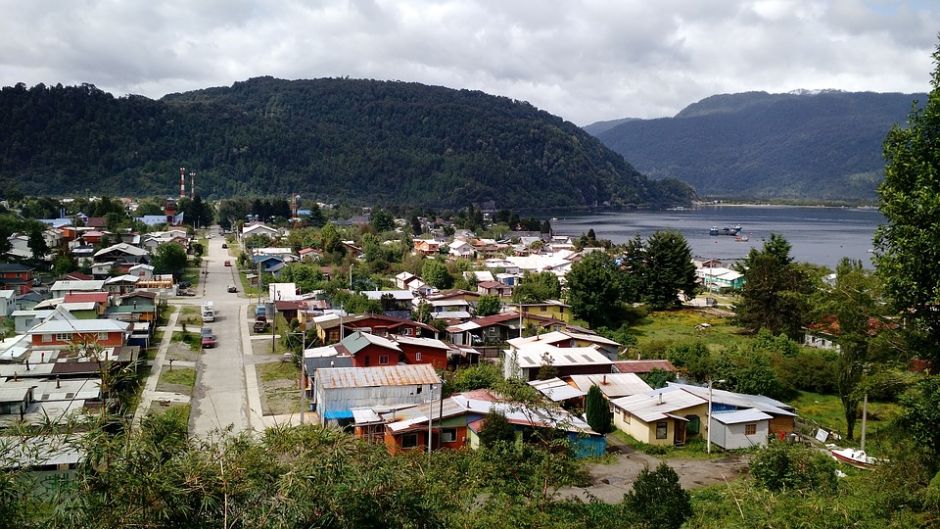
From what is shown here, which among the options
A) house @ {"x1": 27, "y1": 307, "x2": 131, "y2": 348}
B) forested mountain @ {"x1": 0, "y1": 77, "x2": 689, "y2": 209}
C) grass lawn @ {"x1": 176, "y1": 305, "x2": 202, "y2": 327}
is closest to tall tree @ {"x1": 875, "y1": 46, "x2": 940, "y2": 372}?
house @ {"x1": 27, "y1": 307, "x2": 131, "y2": 348}

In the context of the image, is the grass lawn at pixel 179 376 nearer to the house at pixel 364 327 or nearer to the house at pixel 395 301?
the house at pixel 364 327

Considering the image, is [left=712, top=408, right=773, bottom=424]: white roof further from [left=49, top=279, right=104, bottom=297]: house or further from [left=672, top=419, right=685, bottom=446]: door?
[left=49, top=279, right=104, bottom=297]: house

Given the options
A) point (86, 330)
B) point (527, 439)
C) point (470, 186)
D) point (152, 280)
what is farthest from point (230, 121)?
point (527, 439)

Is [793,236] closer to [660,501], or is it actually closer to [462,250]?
[462,250]

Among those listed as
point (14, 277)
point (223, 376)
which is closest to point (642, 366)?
point (223, 376)

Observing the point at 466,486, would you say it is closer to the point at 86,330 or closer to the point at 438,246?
the point at 86,330

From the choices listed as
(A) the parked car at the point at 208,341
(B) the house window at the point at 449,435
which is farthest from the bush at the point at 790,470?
(A) the parked car at the point at 208,341
